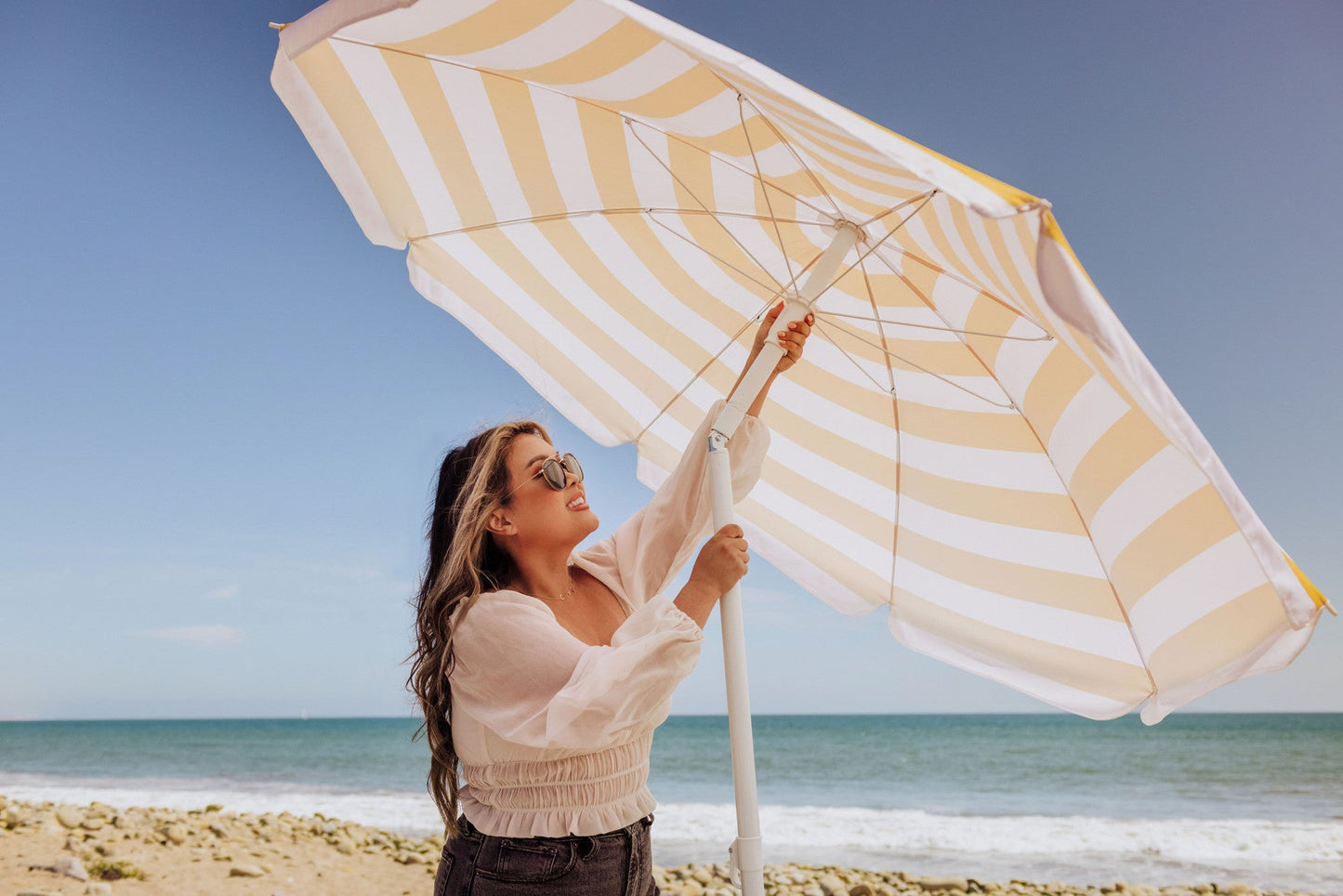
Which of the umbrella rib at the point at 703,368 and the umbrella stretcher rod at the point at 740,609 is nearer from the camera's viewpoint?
the umbrella stretcher rod at the point at 740,609

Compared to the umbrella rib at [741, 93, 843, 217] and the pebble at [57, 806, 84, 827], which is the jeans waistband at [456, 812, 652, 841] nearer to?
the umbrella rib at [741, 93, 843, 217]

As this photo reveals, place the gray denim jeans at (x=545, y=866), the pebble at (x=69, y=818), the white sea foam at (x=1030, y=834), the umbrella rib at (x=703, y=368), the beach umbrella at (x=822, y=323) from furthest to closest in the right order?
the white sea foam at (x=1030, y=834) < the pebble at (x=69, y=818) < the umbrella rib at (x=703, y=368) < the gray denim jeans at (x=545, y=866) < the beach umbrella at (x=822, y=323)

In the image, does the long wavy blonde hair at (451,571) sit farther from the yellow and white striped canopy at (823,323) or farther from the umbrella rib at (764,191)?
the umbrella rib at (764,191)

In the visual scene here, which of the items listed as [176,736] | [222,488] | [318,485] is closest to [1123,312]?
[318,485]

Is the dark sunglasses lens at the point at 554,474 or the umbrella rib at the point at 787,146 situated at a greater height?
the umbrella rib at the point at 787,146

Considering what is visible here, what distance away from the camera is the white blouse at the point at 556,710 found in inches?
72.2

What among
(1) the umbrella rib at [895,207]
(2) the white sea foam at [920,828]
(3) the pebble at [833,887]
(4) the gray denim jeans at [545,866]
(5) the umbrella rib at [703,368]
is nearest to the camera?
(1) the umbrella rib at [895,207]

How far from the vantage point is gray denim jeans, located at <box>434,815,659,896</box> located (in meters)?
2.07

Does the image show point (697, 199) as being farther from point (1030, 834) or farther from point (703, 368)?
point (1030, 834)

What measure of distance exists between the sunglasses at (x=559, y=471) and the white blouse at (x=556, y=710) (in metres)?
0.40

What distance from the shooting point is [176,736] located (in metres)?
33.8

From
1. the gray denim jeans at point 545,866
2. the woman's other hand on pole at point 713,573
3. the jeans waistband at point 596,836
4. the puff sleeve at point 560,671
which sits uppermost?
the woman's other hand on pole at point 713,573

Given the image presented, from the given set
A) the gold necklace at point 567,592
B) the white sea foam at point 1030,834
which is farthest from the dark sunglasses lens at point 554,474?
the white sea foam at point 1030,834

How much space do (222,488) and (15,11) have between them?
2326 centimetres
